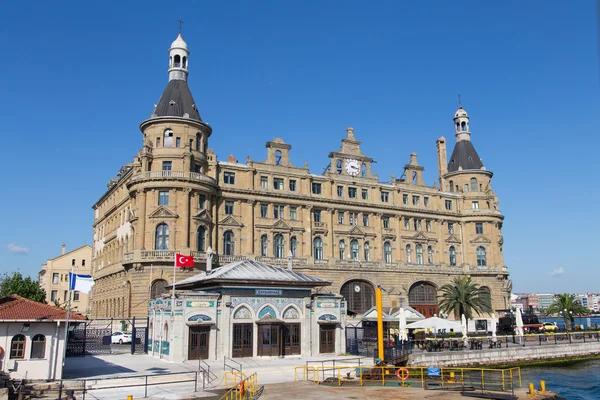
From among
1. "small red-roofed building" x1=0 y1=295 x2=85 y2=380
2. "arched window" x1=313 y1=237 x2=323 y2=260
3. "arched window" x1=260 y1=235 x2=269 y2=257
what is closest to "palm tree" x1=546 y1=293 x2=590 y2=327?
"arched window" x1=313 y1=237 x2=323 y2=260

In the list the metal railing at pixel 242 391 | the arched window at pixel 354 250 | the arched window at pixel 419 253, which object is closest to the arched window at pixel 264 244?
the arched window at pixel 354 250

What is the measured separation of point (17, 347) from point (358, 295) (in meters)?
50.5

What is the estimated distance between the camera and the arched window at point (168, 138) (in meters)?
63.9

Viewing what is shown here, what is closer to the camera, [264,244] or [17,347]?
[17,347]

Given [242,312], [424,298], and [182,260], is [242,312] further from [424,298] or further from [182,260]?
[424,298]

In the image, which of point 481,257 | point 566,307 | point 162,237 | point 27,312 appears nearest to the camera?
point 27,312

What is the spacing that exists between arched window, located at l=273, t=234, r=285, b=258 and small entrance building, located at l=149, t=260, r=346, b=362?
23.9 metres

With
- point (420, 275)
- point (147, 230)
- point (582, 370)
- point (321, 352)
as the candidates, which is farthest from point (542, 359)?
point (147, 230)

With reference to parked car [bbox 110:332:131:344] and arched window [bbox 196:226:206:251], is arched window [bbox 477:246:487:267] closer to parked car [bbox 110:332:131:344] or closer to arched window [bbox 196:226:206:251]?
arched window [bbox 196:226:206:251]

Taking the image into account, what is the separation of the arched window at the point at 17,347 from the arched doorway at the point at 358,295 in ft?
157

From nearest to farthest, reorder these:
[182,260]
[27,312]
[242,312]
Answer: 1. [27,312]
2. [242,312]
3. [182,260]

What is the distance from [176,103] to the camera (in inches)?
2603

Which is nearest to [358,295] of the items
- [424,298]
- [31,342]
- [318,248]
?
[318,248]

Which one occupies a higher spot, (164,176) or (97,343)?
(164,176)
